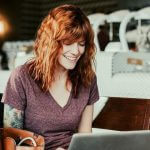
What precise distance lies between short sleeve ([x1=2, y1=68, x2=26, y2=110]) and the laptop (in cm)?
50

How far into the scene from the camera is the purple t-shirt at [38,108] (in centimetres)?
148

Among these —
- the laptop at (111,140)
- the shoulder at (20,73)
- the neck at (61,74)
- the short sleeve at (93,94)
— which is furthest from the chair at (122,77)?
the laptop at (111,140)

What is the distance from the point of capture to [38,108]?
59.2 inches

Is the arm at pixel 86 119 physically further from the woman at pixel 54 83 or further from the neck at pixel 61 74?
the neck at pixel 61 74

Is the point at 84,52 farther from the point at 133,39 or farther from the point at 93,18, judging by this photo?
the point at 133,39

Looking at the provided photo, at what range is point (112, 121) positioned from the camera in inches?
84.4

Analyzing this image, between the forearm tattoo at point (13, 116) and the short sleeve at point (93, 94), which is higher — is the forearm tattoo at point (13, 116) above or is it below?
below

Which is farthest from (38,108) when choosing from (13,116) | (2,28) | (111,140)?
(2,28)

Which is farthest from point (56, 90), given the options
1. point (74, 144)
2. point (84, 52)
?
point (74, 144)

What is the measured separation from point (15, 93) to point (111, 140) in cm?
55

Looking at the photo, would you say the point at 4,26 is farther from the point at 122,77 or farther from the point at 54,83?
the point at 54,83

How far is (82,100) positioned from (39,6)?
9119 mm

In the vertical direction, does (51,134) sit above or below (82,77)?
below

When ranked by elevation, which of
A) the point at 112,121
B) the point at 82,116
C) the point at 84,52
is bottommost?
the point at 112,121
